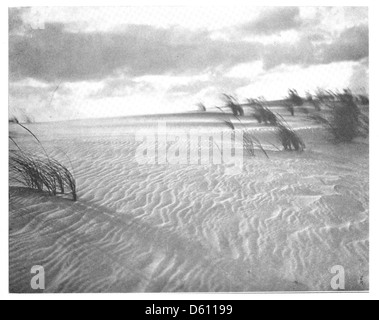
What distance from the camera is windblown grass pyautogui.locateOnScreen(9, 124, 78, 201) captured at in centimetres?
588

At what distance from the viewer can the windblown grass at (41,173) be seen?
231 inches

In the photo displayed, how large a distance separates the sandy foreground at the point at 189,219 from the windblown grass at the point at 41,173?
0.09 metres

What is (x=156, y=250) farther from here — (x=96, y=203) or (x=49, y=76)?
(x=49, y=76)

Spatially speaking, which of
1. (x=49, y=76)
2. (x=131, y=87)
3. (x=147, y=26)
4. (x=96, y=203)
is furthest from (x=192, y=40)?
(x=96, y=203)

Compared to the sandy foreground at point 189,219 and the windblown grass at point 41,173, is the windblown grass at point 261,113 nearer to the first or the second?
the sandy foreground at point 189,219

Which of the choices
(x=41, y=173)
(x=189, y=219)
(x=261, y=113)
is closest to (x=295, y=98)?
(x=261, y=113)

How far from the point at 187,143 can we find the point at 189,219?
2.96 feet

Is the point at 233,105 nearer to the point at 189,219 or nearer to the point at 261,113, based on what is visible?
the point at 261,113

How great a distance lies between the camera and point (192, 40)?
19.3 ft

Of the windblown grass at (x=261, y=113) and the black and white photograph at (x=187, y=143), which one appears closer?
the black and white photograph at (x=187, y=143)

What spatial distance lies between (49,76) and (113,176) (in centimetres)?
139

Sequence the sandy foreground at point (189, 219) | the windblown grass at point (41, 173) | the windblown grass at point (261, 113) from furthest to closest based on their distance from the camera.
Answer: the windblown grass at point (261, 113) < the windblown grass at point (41, 173) < the sandy foreground at point (189, 219)

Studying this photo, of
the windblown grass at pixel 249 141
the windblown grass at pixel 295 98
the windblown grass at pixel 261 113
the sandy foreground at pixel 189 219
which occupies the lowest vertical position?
the sandy foreground at pixel 189 219

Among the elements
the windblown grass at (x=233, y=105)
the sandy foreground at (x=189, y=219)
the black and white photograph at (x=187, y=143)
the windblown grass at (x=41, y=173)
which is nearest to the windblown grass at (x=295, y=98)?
the black and white photograph at (x=187, y=143)
